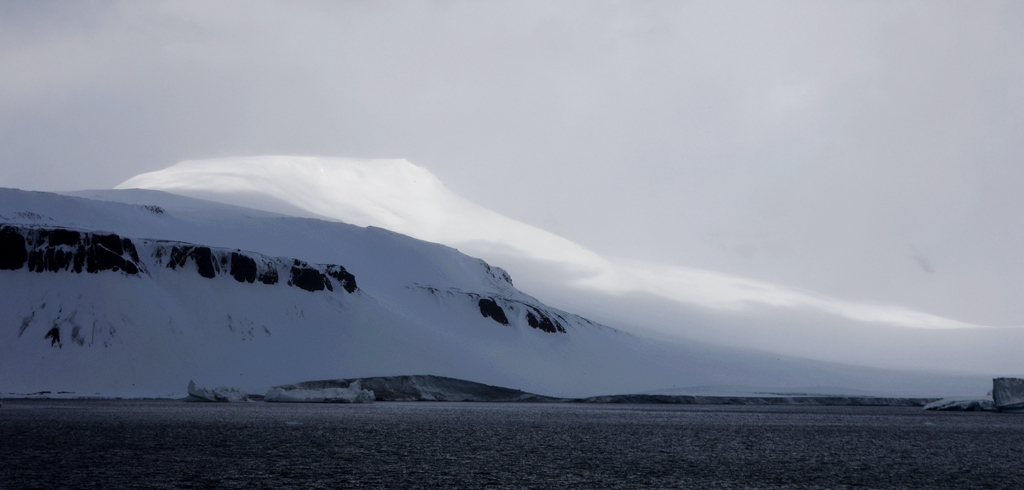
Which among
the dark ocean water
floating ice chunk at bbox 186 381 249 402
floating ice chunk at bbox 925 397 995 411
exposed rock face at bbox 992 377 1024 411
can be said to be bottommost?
floating ice chunk at bbox 186 381 249 402

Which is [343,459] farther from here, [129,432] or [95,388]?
[95,388]

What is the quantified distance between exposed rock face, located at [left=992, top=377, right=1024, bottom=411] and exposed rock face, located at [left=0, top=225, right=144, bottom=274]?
133 m

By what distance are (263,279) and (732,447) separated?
451 feet

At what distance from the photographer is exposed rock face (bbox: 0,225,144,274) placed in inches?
5817

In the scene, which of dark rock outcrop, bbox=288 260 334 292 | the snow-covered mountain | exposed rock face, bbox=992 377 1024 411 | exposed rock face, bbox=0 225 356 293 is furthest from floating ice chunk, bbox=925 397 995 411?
exposed rock face, bbox=0 225 356 293

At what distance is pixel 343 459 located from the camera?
44656 millimetres

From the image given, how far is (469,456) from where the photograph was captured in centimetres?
4769

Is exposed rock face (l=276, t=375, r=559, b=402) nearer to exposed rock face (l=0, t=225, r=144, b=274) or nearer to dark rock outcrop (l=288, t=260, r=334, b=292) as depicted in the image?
dark rock outcrop (l=288, t=260, r=334, b=292)

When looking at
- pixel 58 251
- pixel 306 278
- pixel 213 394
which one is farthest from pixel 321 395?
pixel 306 278

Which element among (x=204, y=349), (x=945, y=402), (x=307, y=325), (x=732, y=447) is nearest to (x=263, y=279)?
(x=307, y=325)

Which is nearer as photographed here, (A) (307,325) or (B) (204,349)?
(B) (204,349)

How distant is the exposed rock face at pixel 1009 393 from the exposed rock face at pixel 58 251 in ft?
438

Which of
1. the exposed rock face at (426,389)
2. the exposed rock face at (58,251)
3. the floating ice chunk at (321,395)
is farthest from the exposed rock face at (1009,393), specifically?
the exposed rock face at (58,251)

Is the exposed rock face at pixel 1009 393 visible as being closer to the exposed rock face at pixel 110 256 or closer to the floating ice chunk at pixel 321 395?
the floating ice chunk at pixel 321 395
